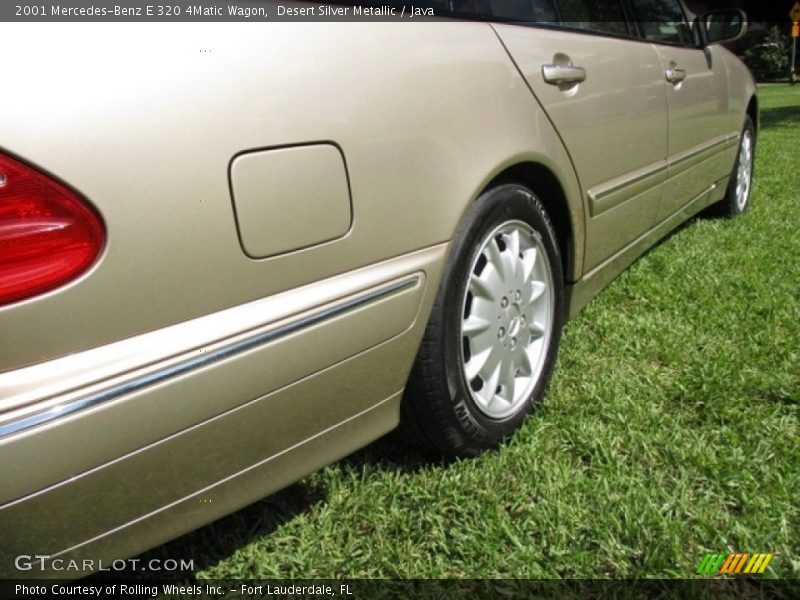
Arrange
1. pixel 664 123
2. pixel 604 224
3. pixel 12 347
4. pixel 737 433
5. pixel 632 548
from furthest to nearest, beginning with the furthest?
pixel 664 123 < pixel 604 224 < pixel 737 433 < pixel 632 548 < pixel 12 347

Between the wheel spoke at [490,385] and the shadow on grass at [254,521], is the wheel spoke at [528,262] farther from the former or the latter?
the shadow on grass at [254,521]

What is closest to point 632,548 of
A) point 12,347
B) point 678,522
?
point 678,522

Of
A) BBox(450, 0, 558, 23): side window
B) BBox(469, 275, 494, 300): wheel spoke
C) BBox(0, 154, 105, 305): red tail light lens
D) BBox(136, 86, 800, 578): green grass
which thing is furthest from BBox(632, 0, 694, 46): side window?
BBox(0, 154, 105, 305): red tail light lens

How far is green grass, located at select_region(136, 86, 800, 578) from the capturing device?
69.7 inches

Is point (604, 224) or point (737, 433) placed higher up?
point (604, 224)

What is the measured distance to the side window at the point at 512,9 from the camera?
2.06 m

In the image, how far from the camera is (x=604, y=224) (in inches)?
107

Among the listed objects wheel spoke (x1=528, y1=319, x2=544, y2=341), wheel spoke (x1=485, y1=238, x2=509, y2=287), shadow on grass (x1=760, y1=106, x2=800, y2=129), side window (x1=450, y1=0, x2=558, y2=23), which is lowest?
shadow on grass (x1=760, y1=106, x2=800, y2=129)

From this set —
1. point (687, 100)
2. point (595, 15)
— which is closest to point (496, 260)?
point (595, 15)

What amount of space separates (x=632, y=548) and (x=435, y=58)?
1.21 metres

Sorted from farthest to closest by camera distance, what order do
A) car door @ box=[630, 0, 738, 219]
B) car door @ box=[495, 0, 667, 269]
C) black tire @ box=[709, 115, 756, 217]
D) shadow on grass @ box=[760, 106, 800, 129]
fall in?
1. shadow on grass @ box=[760, 106, 800, 129]
2. black tire @ box=[709, 115, 756, 217]
3. car door @ box=[630, 0, 738, 219]
4. car door @ box=[495, 0, 667, 269]

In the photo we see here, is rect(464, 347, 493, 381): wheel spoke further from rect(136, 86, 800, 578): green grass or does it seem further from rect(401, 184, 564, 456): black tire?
rect(136, 86, 800, 578): green grass

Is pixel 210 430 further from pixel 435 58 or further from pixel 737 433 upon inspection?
pixel 737 433

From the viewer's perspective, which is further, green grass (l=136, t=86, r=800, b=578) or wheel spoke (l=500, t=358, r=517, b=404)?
wheel spoke (l=500, t=358, r=517, b=404)
